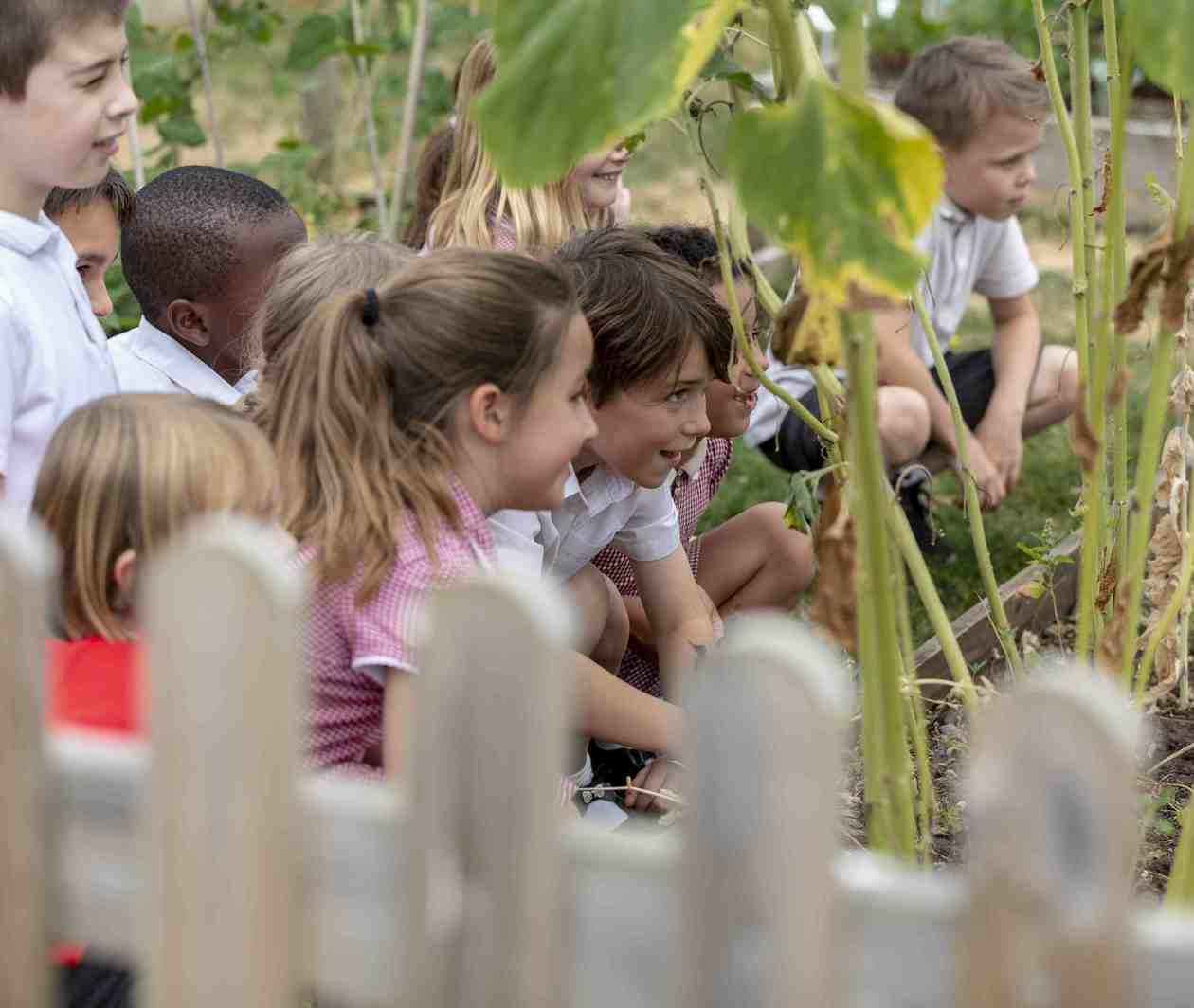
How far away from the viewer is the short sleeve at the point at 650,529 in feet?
8.43

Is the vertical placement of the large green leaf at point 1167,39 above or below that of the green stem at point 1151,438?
above

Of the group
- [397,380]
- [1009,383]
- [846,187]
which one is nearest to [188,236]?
[397,380]

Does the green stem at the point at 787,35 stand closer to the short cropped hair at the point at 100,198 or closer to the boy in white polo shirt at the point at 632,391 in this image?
the boy in white polo shirt at the point at 632,391

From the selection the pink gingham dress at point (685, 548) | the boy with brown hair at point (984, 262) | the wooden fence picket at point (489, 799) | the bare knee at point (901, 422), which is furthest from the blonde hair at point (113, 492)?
the boy with brown hair at point (984, 262)

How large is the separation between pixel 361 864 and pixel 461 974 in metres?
0.09

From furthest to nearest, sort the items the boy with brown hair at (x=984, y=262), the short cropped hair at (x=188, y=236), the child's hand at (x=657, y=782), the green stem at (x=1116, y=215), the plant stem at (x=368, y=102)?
the plant stem at (x=368, y=102) < the boy with brown hair at (x=984, y=262) < the short cropped hair at (x=188, y=236) < the child's hand at (x=657, y=782) < the green stem at (x=1116, y=215)

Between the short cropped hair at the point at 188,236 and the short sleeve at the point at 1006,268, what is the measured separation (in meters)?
1.77

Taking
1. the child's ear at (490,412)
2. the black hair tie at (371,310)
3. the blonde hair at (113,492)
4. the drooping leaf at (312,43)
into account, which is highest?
the drooping leaf at (312,43)

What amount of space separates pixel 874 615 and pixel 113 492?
2.16 feet

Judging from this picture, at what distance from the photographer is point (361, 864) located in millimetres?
1044

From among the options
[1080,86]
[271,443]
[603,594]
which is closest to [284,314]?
[271,443]

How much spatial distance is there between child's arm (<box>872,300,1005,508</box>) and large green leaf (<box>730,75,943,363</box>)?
7.27 feet

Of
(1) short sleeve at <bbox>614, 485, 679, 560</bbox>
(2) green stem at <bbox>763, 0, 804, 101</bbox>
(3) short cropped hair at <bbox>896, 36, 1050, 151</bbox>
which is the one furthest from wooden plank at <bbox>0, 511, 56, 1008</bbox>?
(3) short cropped hair at <bbox>896, 36, 1050, 151</bbox>

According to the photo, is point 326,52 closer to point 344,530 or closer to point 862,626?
point 344,530
